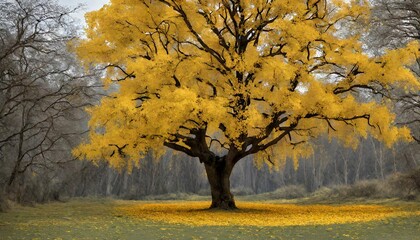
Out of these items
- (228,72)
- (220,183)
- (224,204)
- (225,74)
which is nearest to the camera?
(228,72)

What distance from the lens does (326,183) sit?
4069 centimetres

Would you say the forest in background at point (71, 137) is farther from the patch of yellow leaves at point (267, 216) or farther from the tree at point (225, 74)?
the patch of yellow leaves at point (267, 216)

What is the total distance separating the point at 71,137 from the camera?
23.4 metres

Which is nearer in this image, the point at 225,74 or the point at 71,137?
the point at 225,74

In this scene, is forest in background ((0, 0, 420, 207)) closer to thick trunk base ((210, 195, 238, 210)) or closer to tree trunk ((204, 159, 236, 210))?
Answer: tree trunk ((204, 159, 236, 210))

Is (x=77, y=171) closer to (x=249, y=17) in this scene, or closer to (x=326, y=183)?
(x=249, y=17)

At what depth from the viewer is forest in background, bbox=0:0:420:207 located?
14625mm

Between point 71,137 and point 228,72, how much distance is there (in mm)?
10122

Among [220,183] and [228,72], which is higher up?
[228,72]

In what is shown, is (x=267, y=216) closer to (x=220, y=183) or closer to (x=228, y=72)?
(x=220, y=183)

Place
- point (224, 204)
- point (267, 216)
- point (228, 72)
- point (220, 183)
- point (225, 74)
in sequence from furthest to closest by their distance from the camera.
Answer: point (220, 183) < point (224, 204) < point (225, 74) < point (228, 72) < point (267, 216)

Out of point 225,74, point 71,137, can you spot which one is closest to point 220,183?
point 225,74

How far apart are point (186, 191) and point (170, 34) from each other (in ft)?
63.2

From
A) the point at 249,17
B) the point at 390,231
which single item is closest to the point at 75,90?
the point at 249,17
